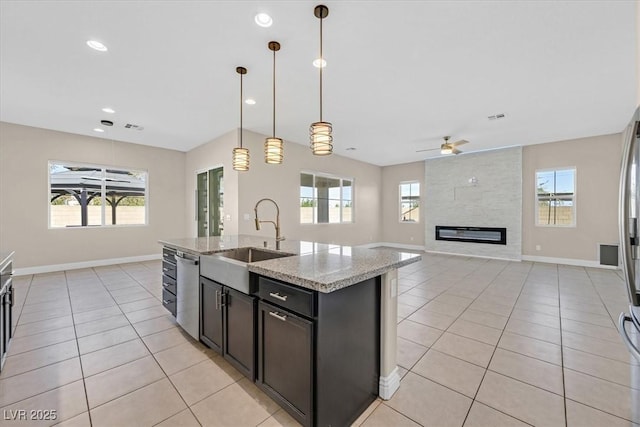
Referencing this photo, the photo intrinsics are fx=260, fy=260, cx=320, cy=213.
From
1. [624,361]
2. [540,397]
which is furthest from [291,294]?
[624,361]

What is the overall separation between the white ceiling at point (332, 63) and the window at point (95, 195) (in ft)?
3.55

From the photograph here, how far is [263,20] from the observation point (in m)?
2.30

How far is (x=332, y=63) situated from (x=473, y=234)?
6465mm

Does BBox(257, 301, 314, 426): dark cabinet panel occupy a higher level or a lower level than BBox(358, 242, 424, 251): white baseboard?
higher

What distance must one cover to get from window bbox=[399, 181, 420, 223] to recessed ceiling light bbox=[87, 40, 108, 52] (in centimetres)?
819

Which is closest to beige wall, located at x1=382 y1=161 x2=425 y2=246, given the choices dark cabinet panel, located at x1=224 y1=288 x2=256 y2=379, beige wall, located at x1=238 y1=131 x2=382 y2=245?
beige wall, located at x1=238 y1=131 x2=382 y2=245

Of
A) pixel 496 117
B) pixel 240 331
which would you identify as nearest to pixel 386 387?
pixel 240 331

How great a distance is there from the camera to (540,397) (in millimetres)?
1827

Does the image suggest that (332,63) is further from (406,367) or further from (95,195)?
(95,195)

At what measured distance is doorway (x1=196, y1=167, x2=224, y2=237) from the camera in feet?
19.4

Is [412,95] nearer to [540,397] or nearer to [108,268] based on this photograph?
[540,397]

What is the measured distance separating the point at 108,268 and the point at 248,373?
5582 millimetres

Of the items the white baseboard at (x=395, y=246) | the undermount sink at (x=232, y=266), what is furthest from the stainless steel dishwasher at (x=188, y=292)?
the white baseboard at (x=395, y=246)

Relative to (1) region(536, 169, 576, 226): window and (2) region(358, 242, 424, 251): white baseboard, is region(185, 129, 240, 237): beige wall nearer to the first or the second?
(2) region(358, 242, 424, 251): white baseboard
